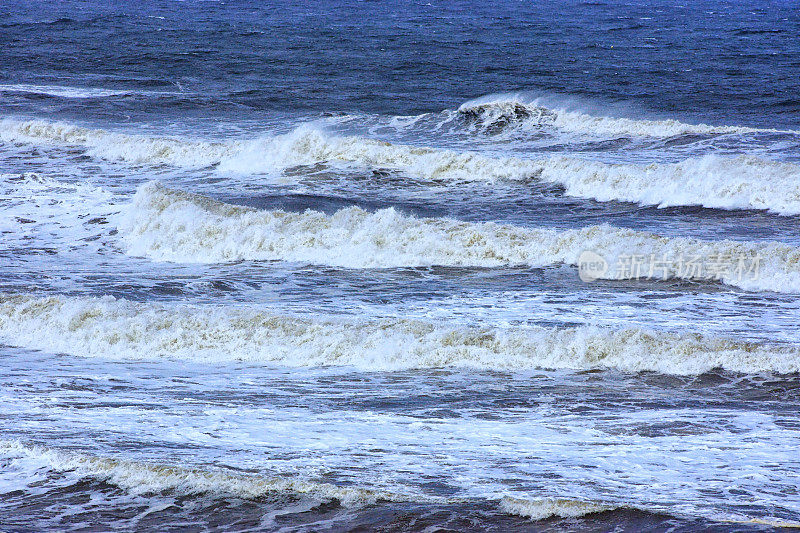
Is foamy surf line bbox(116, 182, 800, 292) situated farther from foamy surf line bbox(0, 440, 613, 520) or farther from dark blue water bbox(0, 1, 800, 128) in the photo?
dark blue water bbox(0, 1, 800, 128)

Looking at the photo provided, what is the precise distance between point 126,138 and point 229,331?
44.9 ft

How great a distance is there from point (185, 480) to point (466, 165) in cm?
1374

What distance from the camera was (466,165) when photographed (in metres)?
19.1

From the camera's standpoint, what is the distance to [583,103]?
85.1 feet

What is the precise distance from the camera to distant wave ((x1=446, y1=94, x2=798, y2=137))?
70.6 feet

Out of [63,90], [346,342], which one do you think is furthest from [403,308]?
[63,90]

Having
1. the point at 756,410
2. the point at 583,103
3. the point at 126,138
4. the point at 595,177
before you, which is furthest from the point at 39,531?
the point at 583,103

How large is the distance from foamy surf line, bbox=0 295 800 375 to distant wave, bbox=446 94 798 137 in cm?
1337

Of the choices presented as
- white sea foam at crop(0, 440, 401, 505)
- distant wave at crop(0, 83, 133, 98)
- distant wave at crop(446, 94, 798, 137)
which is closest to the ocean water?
white sea foam at crop(0, 440, 401, 505)

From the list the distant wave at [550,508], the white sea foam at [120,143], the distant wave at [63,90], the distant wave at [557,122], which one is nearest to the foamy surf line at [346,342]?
the distant wave at [550,508]

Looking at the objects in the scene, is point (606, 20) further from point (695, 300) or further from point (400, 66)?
point (695, 300)

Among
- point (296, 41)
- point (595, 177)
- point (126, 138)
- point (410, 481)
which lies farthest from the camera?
point (296, 41)

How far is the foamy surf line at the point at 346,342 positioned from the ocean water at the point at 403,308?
3 centimetres

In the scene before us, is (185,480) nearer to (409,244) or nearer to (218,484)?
(218,484)
